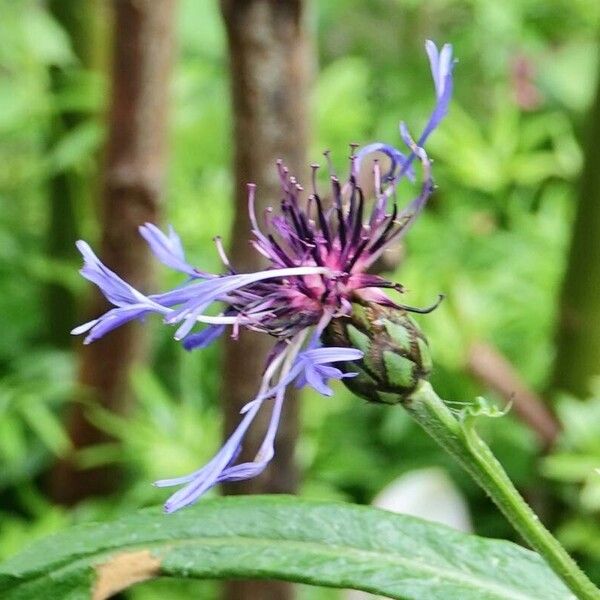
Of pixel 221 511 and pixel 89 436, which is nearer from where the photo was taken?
pixel 221 511

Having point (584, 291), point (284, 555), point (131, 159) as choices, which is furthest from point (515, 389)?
point (284, 555)

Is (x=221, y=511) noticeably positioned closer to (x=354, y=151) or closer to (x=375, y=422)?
(x=354, y=151)

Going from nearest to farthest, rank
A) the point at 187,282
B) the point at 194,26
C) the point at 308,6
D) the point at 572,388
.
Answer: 1. the point at 187,282
2. the point at 308,6
3. the point at 572,388
4. the point at 194,26

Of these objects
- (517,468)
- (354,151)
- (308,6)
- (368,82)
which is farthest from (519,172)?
(354,151)

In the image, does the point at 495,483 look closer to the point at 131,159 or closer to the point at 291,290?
the point at 291,290

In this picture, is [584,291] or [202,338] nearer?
[202,338]

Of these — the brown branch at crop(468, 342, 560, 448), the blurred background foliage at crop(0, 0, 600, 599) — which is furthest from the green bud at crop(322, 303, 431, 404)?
the brown branch at crop(468, 342, 560, 448)
